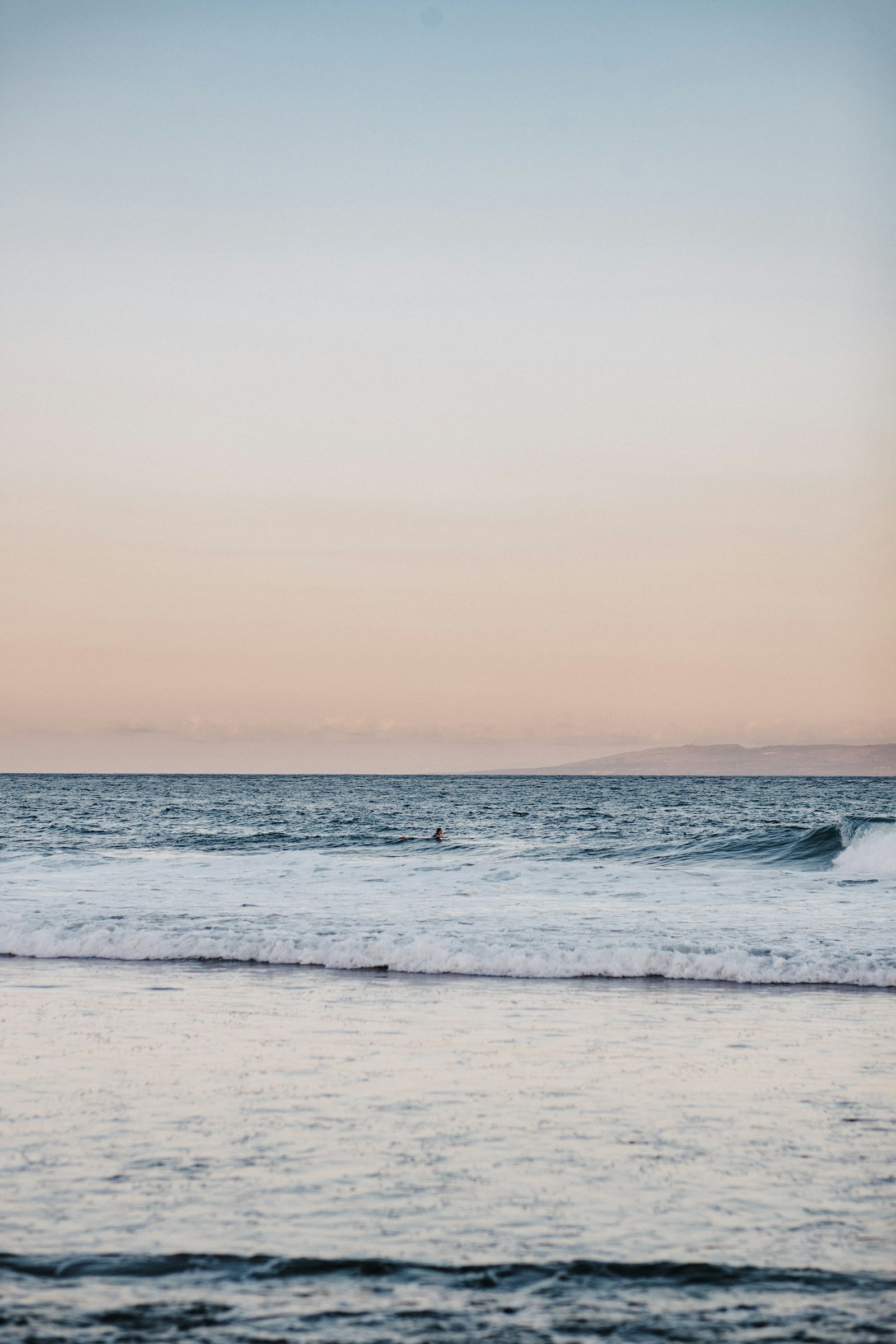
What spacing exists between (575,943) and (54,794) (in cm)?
8447

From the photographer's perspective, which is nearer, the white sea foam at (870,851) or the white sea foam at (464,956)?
the white sea foam at (464,956)

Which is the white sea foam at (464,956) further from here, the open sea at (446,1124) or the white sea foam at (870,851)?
the white sea foam at (870,851)

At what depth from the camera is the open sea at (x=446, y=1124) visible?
3932mm

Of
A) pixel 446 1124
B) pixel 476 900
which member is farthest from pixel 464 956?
pixel 446 1124

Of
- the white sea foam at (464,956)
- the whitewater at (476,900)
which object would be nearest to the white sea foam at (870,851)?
the whitewater at (476,900)

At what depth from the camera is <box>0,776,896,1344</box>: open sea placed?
12.9ft

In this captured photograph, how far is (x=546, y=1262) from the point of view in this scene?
167 inches

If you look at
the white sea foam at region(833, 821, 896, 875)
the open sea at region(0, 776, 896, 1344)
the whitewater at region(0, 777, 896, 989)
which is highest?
the open sea at region(0, 776, 896, 1344)

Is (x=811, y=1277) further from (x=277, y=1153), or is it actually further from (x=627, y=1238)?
(x=277, y=1153)

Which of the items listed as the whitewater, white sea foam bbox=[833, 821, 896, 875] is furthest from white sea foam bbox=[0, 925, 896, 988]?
white sea foam bbox=[833, 821, 896, 875]

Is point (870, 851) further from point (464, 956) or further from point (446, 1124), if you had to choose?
point (446, 1124)

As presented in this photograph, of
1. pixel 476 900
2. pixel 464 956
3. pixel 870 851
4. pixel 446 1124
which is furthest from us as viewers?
pixel 870 851

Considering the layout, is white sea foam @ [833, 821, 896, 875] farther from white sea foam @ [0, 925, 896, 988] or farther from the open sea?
white sea foam @ [0, 925, 896, 988]

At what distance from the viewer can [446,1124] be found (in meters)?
6.04
